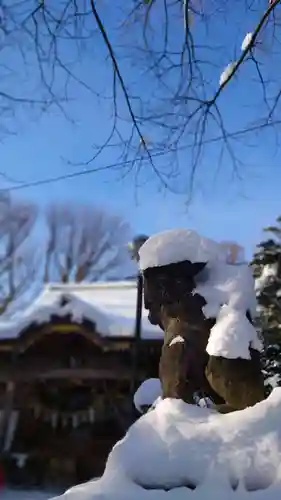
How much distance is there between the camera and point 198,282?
376 cm

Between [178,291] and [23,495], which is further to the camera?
[23,495]

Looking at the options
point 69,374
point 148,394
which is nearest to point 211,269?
point 148,394

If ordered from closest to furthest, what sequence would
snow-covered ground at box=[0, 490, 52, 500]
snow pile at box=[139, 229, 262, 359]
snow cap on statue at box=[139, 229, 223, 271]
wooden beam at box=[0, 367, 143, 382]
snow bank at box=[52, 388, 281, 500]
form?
1. snow bank at box=[52, 388, 281, 500]
2. snow pile at box=[139, 229, 262, 359]
3. snow cap on statue at box=[139, 229, 223, 271]
4. snow-covered ground at box=[0, 490, 52, 500]
5. wooden beam at box=[0, 367, 143, 382]

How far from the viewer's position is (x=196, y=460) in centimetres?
247

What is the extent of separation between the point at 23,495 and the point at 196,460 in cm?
972

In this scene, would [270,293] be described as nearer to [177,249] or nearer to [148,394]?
[148,394]

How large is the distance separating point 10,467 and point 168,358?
9.30 meters

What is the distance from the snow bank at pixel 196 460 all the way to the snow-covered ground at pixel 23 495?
9.06 m

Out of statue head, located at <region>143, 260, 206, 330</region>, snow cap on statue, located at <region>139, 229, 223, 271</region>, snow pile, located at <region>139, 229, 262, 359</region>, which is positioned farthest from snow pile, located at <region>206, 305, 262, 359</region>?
snow cap on statue, located at <region>139, 229, 223, 271</region>

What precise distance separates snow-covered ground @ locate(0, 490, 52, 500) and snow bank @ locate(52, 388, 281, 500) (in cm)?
906

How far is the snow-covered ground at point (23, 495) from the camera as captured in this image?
10922 millimetres

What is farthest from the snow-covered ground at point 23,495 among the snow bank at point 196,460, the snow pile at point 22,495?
the snow bank at point 196,460

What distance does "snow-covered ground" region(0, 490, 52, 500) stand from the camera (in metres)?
10.9

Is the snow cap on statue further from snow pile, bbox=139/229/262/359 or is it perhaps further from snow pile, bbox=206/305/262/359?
snow pile, bbox=206/305/262/359
